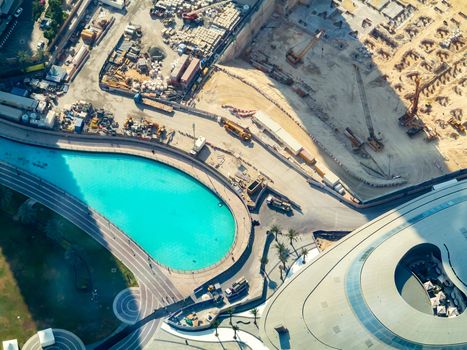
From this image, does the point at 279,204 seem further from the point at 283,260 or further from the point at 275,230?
the point at 283,260

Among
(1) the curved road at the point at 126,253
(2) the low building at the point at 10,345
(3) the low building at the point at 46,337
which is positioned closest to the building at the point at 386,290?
(1) the curved road at the point at 126,253

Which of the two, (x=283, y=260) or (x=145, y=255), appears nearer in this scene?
(x=283, y=260)

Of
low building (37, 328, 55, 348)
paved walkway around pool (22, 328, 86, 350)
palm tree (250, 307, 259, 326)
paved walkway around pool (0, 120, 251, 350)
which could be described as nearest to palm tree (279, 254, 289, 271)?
paved walkway around pool (0, 120, 251, 350)

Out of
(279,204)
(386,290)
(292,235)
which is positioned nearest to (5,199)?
(279,204)

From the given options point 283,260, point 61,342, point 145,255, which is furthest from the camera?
point 145,255

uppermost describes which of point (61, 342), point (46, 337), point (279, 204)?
point (279, 204)

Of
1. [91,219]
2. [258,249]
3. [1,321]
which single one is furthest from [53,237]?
[258,249]

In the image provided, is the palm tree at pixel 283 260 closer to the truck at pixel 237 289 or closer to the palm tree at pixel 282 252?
the palm tree at pixel 282 252
